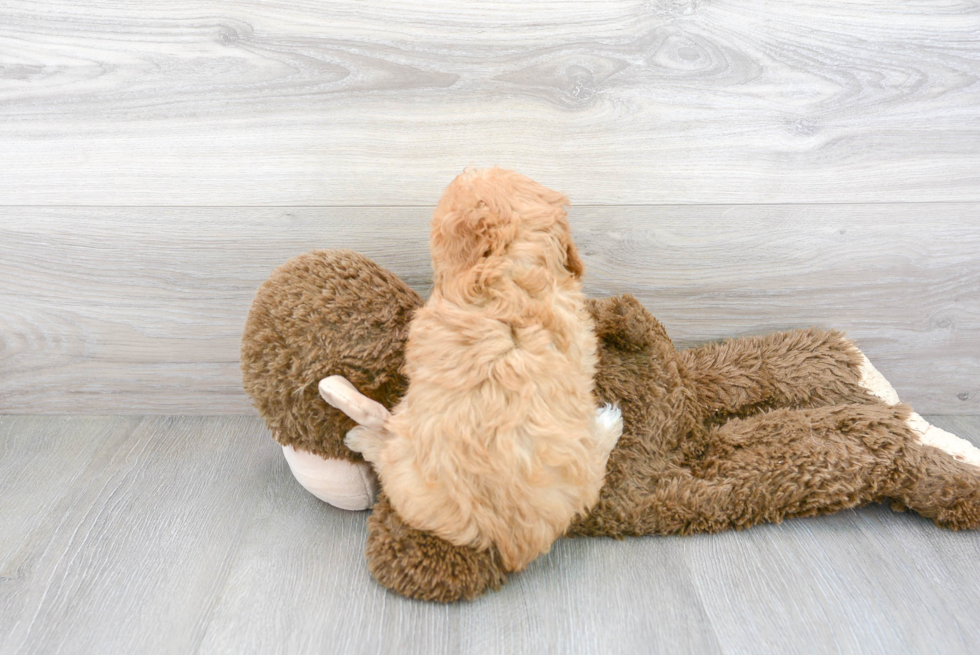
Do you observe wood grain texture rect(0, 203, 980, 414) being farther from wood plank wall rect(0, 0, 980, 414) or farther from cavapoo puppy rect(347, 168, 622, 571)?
cavapoo puppy rect(347, 168, 622, 571)

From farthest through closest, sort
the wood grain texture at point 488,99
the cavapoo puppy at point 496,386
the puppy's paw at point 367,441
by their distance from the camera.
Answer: the wood grain texture at point 488,99, the puppy's paw at point 367,441, the cavapoo puppy at point 496,386

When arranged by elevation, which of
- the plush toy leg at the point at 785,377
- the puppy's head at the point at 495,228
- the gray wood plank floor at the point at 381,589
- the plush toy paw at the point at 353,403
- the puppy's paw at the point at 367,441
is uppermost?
the puppy's head at the point at 495,228

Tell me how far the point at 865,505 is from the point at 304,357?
77 centimetres

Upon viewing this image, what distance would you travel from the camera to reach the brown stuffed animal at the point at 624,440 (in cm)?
77

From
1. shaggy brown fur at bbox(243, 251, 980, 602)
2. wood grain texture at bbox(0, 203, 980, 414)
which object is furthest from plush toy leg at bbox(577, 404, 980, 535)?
wood grain texture at bbox(0, 203, 980, 414)

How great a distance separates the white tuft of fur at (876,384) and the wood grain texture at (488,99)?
261mm

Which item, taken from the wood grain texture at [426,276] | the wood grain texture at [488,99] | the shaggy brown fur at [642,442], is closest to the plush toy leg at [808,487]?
the shaggy brown fur at [642,442]

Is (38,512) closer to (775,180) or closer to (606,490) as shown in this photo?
(606,490)

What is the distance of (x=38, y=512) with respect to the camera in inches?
35.4

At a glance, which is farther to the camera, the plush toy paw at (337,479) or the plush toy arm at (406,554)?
the plush toy paw at (337,479)

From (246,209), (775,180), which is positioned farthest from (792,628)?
(246,209)

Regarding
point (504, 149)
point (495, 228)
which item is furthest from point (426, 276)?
point (495, 228)

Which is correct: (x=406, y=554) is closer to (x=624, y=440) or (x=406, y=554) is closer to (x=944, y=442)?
(x=624, y=440)

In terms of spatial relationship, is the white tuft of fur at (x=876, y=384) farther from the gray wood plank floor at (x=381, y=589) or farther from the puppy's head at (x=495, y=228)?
the puppy's head at (x=495, y=228)
